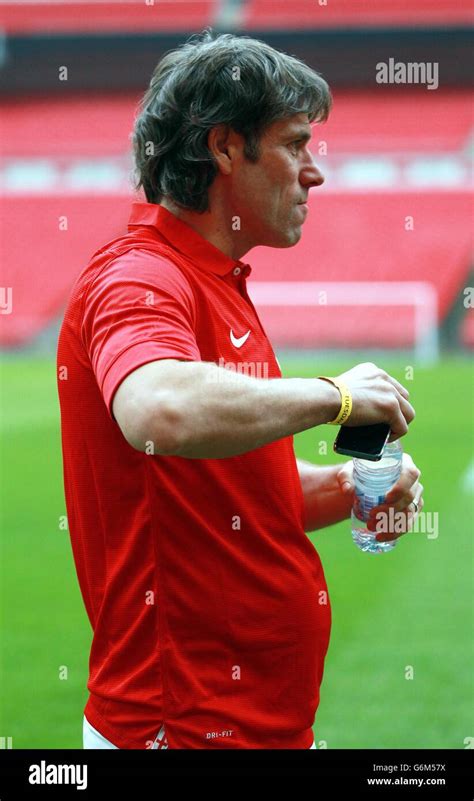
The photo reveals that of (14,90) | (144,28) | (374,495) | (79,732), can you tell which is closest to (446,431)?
(79,732)

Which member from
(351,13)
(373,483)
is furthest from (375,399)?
(351,13)

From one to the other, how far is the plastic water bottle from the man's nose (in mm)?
533

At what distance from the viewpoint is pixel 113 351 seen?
1601 millimetres

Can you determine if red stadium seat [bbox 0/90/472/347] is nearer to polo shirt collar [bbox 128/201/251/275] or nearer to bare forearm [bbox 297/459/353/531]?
bare forearm [bbox 297/459/353/531]

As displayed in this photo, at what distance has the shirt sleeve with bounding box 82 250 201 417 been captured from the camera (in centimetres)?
158

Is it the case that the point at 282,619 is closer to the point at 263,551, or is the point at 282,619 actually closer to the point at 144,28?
the point at 263,551

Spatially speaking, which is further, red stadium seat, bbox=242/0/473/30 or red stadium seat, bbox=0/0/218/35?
red stadium seat, bbox=0/0/218/35

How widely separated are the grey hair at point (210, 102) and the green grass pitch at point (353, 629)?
8.23ft

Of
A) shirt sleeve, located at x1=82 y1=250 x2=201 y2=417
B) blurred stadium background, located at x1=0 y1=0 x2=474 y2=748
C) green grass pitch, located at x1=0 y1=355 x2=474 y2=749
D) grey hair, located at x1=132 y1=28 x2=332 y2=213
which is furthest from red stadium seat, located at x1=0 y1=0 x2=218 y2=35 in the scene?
shirt sleeve, located at x1=82 y1=250 x2=201 y2=417

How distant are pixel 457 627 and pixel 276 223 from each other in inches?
151

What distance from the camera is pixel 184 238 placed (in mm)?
2004

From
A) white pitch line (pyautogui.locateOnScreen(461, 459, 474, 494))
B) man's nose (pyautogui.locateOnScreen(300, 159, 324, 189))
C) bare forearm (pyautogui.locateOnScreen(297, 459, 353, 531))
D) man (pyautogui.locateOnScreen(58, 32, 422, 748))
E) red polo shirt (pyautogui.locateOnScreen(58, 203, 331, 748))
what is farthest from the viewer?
white pitch line (pyautogui.locateOnScreen(461, 459, 474, 494))

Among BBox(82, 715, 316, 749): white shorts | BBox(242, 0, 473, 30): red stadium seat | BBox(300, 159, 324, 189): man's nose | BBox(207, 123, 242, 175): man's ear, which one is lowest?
BBox(82, 715, 316, 749): white shorts

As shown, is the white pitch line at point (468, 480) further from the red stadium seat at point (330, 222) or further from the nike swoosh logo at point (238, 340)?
the red stadium seat at point (330, 222)
